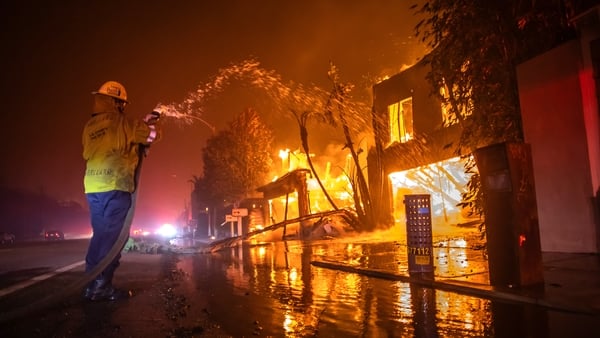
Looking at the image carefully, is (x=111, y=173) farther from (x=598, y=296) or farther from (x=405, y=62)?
(x=405, y=62)

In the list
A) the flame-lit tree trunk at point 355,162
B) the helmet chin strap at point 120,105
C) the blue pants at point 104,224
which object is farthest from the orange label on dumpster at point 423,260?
the flame-lit tree trunk at point 355,162

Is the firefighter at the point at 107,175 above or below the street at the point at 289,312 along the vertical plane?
above

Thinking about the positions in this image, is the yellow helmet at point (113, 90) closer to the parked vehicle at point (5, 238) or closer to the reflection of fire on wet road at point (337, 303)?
the reflection of fire on wet road at point (337, 303)

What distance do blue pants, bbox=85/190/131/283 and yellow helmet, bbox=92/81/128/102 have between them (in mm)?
1185

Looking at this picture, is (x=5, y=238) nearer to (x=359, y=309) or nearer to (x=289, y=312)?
(x=289, y=312)

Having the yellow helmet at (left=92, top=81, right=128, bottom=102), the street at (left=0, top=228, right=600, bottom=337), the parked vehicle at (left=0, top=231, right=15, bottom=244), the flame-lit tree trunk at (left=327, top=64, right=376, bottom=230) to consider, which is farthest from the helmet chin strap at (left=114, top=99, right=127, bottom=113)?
the parked vehicle at (left=0, top=231, right=15, bottom=244)

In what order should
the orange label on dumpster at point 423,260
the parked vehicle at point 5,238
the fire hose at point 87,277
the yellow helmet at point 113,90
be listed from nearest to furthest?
the fire hose at point 87,277, the yellow helmet at point 113,90, the orange label on dumpster at point 423,260, the parked vehicle at point 5,238

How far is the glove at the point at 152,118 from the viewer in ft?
18.0

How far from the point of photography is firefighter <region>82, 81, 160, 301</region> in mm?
5102

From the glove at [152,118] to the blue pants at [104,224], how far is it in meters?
0.89

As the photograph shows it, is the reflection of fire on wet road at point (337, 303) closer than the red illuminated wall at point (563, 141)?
Yes

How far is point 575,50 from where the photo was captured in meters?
8.57

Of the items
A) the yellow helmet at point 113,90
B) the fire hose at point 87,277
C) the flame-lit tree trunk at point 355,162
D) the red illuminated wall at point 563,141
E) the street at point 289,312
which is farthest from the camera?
the flame-lit tree trunk at point 355,162

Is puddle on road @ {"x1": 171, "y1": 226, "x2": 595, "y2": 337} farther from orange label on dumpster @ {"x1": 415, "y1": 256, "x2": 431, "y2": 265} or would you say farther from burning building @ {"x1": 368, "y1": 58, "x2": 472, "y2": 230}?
burning building @ {"x1": 368, "y1": 58, "x2": 472, "y2": 230}
